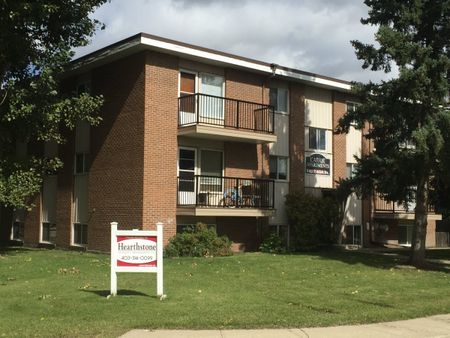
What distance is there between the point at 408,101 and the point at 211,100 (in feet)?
24.0

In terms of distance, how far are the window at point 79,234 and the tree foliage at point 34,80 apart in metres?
2.91

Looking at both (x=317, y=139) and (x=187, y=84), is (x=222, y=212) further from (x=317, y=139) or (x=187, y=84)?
(x=317, y=139)

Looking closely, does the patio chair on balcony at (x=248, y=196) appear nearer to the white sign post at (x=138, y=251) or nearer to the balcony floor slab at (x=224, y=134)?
the balcony floor slab at (x=224, y=134)

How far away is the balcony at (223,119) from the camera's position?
2108 cm

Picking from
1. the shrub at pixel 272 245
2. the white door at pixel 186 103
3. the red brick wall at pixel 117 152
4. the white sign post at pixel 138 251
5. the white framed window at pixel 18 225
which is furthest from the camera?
the white framed window at pixel 18 225

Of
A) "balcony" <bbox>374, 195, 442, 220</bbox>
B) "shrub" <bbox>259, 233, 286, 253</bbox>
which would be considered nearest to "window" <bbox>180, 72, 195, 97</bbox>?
"shrub" <bbox>259, 233, 286, 253</bbox>

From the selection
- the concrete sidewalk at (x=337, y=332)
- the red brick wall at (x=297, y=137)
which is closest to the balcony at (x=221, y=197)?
the red brick wall at (x=297, y=137)

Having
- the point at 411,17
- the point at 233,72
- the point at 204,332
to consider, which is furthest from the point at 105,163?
the point at 204,332

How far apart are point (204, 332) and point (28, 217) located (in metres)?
20.7

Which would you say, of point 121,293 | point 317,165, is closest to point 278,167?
point 317,165

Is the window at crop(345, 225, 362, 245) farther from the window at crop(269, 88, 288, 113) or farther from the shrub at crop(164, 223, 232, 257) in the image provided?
the shrub at crop(164, 223, 232, 257)

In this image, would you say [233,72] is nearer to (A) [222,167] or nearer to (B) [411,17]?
(A) [222,167]

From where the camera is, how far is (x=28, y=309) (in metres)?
10.1

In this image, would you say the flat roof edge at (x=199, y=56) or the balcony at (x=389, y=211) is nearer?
the flat roof edge at (x=199, y=56)
